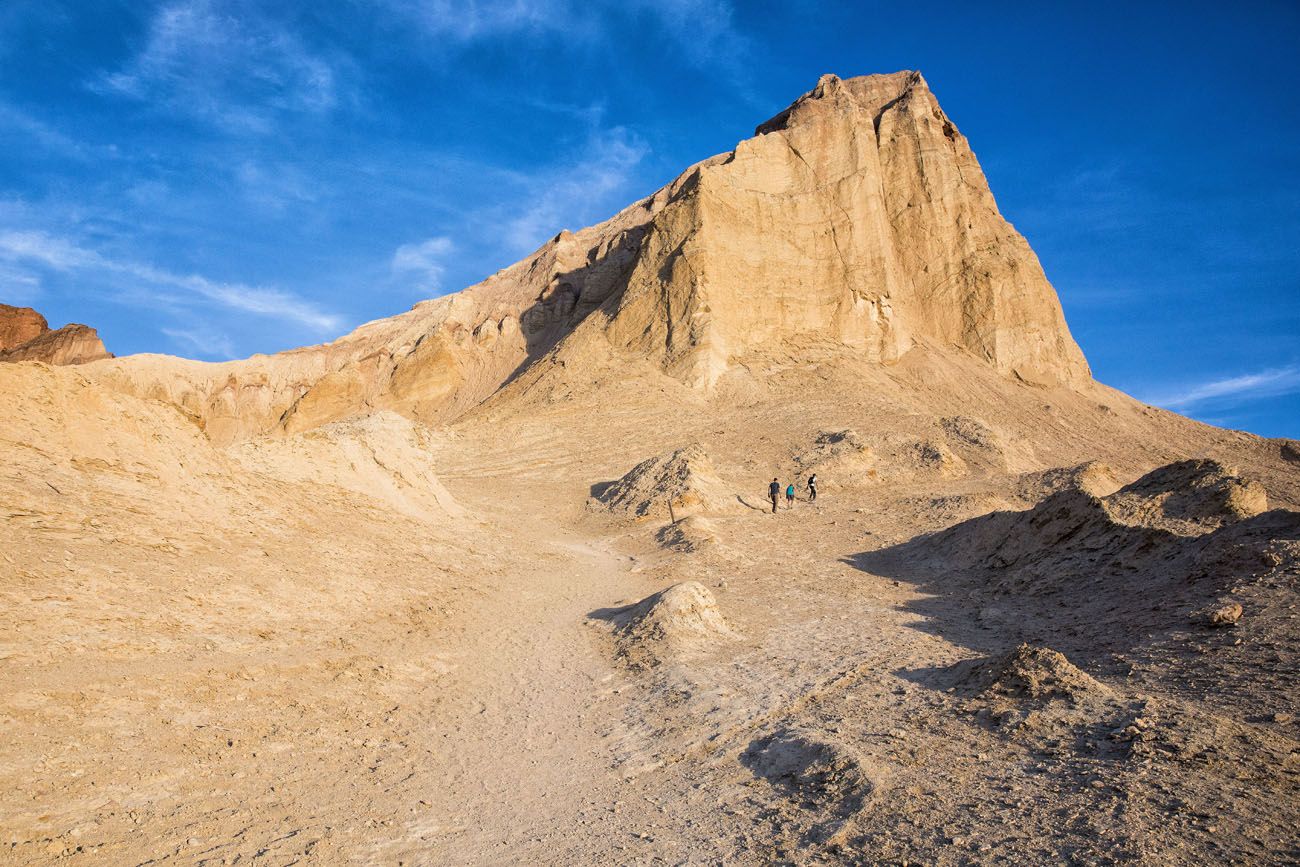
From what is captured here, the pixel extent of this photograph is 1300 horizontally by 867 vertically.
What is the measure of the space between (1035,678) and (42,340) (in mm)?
81547

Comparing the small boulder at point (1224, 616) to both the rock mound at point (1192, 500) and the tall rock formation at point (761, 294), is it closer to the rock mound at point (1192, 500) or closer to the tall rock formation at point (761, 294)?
the rock mound at point (1192, 500)

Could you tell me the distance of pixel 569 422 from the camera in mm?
35125

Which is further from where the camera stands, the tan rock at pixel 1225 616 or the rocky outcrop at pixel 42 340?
the rocky outcrop at pixel 42 340

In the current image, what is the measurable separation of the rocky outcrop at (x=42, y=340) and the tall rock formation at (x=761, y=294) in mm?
17980

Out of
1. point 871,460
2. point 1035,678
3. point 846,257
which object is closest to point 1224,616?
point 1035,678

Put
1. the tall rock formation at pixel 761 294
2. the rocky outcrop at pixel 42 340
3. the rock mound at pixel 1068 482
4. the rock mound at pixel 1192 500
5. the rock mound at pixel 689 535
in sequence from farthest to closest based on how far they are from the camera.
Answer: the rocky outcrop at pixel 42 340, the tall rock formation at pixel 761 294, the rock mound at pixel 1068 482, the rock mound at pixel 689 535, the rock mound at pixel 1192 500

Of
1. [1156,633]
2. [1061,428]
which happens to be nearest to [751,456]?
[1061,428]

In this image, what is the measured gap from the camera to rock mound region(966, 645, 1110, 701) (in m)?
6.18

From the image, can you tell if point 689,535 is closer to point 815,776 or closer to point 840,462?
point 840,462

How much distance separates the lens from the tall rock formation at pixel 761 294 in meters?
42.8

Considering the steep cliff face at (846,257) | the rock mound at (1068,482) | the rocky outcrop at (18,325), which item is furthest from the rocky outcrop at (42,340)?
the rock mound at (1068,482)

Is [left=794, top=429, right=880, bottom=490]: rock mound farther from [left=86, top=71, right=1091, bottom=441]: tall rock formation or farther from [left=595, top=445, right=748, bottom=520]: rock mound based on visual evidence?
[left=86, top=71, right=1091, bottom=441]: tall rock formation

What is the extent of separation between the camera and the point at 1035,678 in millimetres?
6398

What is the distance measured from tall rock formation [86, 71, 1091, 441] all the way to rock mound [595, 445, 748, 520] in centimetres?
1336
